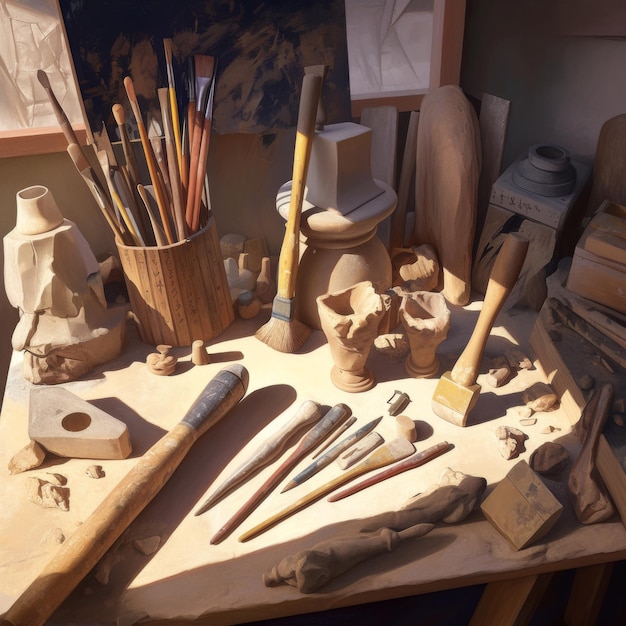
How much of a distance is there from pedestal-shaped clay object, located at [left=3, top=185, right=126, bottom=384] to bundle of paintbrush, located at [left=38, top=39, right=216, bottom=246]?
14cm

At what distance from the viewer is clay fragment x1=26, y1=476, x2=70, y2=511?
1.32 m

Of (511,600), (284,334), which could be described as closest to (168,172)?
(284,334)

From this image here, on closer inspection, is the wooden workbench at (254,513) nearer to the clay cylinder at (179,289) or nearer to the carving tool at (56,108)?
the clay cylinder at (179,289)

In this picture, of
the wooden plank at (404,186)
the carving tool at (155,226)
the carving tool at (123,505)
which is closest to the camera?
the carving tool at (123,505)

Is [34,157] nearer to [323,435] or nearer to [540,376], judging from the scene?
[323,435]

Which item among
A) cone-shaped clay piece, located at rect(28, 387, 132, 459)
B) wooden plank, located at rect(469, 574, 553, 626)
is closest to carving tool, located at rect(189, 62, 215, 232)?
cone-shaped clay piece, located at rect(28, 387, 132, 459)

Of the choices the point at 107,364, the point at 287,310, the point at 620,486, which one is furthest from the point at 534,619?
the point at 107,364

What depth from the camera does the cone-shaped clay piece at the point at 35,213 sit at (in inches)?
59.3

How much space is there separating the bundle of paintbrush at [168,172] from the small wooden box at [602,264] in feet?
3.42

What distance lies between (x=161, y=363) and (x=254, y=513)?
56 centimetres

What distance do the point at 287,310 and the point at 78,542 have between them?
825 millimetres

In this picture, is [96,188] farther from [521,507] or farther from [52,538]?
[521,507]

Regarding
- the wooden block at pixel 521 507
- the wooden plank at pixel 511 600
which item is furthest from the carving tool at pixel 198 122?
the wooden plank at pixel 511 600

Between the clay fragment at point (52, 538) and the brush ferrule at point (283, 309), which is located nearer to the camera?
the clay fragment at point (52, 538)
